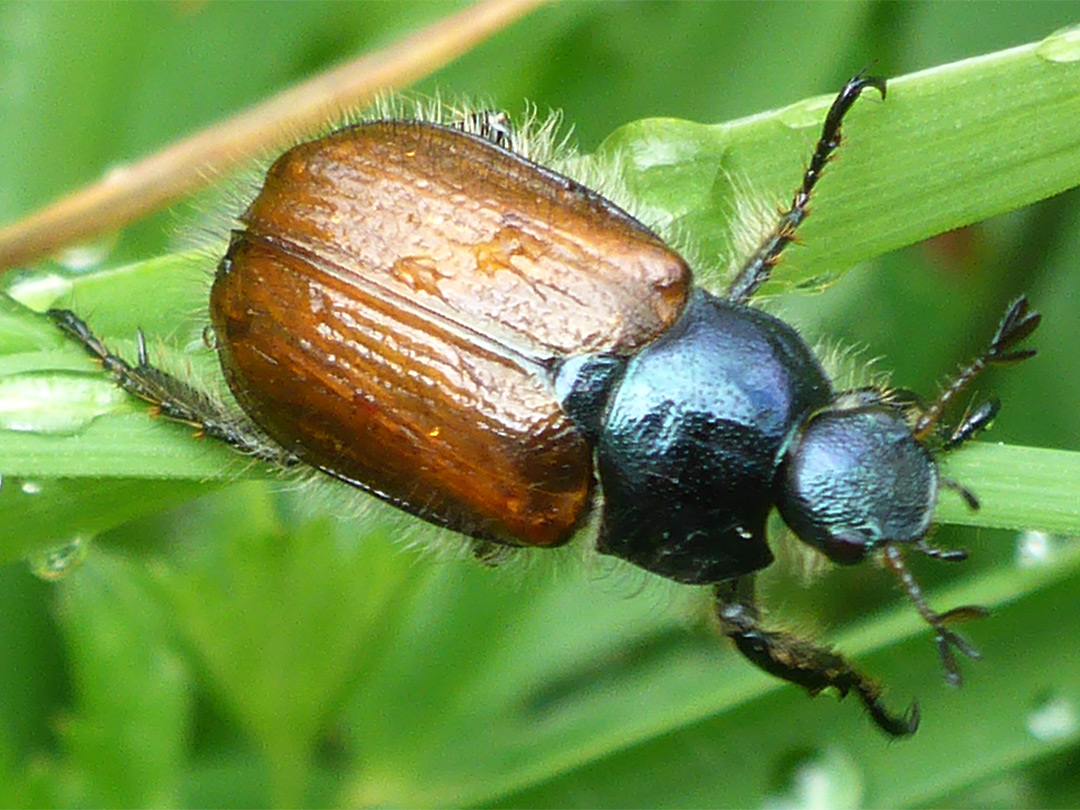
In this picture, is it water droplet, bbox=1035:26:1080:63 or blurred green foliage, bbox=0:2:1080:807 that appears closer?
water droplet, bbox=1035:26:1080:63

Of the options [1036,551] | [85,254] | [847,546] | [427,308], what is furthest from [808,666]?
[85,254]

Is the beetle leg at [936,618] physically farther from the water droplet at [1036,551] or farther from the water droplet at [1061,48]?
the water droplet at [1061,48]

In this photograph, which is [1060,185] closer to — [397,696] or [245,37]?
[397,696]

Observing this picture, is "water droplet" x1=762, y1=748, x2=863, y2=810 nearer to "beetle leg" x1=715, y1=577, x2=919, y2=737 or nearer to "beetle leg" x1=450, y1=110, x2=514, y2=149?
"beetle leg" x1=715, y1=577, x2=919, y2=737

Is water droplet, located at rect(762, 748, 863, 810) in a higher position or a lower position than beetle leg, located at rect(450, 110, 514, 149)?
lower

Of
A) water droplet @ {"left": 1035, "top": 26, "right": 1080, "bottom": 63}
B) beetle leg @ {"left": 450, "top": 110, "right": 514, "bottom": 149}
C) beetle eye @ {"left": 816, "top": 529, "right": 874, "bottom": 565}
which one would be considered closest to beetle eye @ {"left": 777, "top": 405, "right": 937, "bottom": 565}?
beetle eye @ {"left": 816, "top": 529, "right": 874, "bottom": 565}

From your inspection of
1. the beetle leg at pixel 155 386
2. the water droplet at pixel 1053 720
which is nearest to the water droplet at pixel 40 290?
the beetle leg at pixel 155 386
